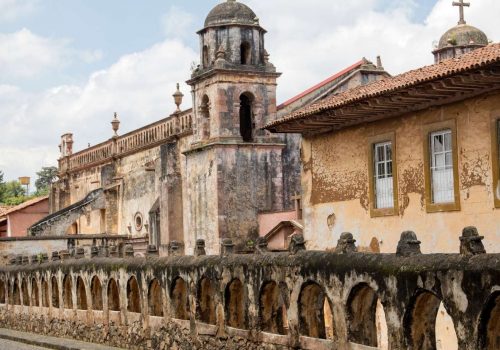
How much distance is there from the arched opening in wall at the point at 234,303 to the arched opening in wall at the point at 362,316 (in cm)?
354

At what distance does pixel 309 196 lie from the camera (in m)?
21.9

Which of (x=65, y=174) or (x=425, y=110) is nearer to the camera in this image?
(x=425, y=110)

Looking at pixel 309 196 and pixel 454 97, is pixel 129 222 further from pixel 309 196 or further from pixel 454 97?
pixel 454 97

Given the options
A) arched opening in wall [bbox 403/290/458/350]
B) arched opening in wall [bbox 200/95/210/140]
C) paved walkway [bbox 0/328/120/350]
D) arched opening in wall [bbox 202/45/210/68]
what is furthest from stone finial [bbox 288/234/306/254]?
arched opening in wall [bbox 202/45/210/68]

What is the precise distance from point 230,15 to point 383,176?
14007 millimetres

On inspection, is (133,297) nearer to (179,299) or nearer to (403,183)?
(179,299)

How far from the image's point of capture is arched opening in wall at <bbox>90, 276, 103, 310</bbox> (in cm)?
2458

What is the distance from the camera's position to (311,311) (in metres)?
16.0

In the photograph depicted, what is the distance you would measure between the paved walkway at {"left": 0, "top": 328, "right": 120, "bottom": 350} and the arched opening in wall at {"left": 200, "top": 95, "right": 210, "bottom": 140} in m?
8.14

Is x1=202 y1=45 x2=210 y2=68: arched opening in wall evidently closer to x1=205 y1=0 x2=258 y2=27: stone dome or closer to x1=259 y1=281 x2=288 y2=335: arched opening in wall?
x1=205 y1=0 x2=258 y2=27: stone dome

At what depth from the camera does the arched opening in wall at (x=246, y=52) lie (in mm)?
32312

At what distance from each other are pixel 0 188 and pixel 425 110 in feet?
245

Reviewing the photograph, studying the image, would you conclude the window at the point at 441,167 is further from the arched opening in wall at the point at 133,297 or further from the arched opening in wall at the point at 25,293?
the arched opening in wall at the point at 25,293

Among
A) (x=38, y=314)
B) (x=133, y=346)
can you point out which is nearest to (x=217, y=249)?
(x=38, y=314)
